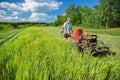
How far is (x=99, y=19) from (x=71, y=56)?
59.6 metres

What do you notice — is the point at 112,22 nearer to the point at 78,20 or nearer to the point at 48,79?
the point at 78,20

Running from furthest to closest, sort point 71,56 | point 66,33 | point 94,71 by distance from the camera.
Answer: point 66,33
point 71,56
point 94,71

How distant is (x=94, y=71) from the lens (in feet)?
12.1

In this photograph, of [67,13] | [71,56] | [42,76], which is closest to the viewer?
[42,76]

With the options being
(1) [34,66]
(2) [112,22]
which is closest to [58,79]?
(1) [34,66]

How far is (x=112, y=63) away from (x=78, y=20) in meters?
102

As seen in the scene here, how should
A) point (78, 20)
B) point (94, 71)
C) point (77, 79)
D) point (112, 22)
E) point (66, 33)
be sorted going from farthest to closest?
1. point (78, 20)
2. point (112, 22)
3. point (66, 33)
4. point (94, 71)
5. point (77, 79)

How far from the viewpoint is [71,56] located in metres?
4.95

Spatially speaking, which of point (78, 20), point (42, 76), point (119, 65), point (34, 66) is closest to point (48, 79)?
point (42, 76)

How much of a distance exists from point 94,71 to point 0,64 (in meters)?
1.56

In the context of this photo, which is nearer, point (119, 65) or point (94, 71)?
point (94, 71)

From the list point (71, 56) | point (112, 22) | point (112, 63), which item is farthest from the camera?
point (112, 22)

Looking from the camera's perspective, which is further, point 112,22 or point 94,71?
point 112,22

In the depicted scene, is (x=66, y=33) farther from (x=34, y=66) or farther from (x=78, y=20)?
(x=78, y=20)
